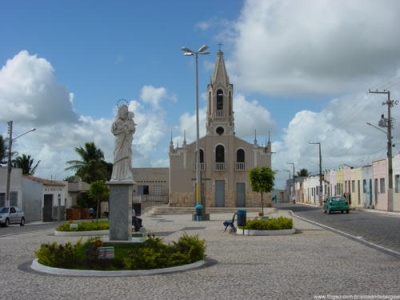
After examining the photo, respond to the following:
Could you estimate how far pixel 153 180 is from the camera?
218 ft

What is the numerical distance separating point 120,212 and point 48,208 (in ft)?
116

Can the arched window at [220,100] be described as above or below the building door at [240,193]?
above

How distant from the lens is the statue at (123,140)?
15.5m


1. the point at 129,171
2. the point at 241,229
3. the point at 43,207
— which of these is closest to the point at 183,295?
the point at 129,171

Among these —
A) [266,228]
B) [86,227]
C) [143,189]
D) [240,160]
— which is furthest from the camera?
[143,189]

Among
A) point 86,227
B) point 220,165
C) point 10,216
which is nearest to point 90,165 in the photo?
point 220,165

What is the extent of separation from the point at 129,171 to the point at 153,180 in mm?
51044

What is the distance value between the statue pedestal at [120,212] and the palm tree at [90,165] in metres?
47.0

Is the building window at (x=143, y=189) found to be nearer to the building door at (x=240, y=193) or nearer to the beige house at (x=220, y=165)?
the beige house at (x=220, y=165)

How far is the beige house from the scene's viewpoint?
54969 mm

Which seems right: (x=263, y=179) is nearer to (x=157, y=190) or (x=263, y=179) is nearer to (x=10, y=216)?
(x=10, y=216)

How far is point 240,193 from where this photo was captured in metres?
55.5

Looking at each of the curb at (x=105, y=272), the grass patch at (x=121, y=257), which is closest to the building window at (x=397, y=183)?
the grass patch at (x=121, y=257)

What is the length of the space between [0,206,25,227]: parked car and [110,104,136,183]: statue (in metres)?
21.1
